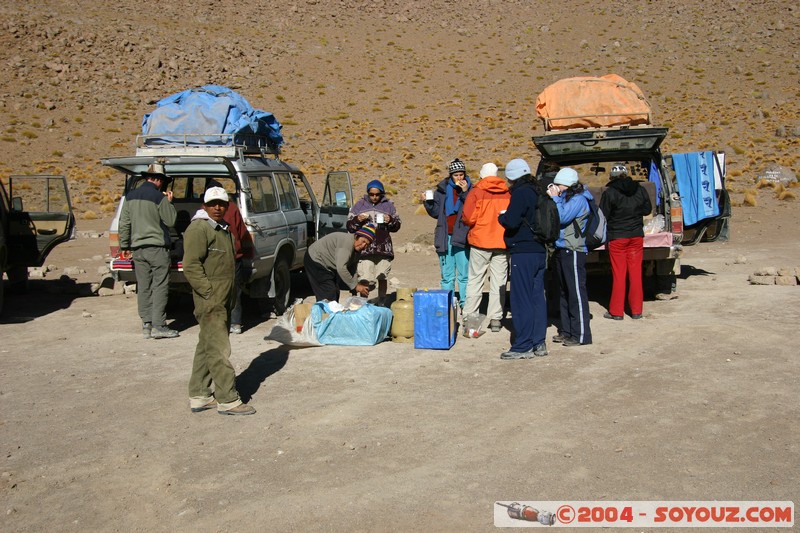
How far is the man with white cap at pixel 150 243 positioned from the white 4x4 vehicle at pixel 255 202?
0.87 ft

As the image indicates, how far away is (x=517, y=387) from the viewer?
7.13 metres

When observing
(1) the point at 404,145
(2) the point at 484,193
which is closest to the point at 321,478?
(2) the point at 484,193

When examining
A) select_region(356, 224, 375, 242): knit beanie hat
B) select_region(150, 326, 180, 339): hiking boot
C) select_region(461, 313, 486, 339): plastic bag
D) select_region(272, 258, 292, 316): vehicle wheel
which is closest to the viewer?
select_region(461, 313, 486, 339): plastic bag

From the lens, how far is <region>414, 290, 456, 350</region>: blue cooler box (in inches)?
334

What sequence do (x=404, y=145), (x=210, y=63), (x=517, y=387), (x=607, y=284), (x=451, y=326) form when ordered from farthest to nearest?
(x=210, y=63)
(x=404, y=145)
(x=607, y=284)
(x=451, y=326)
(x=517, y=387)

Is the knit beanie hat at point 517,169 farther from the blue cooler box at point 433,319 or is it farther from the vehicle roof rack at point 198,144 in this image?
the vehicle roof rack at point 198,144

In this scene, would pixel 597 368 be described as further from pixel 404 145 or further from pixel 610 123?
pixel 404 145

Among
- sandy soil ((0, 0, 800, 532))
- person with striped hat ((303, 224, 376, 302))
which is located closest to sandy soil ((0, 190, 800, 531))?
sandy soil ((0, 0, 800, 532))

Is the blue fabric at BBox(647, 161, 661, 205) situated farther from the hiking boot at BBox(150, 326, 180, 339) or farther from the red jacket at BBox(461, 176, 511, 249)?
the hiking boot at BBox(150, 326, 180, 339)

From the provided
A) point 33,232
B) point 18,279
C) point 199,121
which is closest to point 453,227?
point 199,121

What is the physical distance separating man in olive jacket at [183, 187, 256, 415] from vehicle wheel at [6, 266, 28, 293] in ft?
22.5

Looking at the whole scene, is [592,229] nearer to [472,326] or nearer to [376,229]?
[472,326]

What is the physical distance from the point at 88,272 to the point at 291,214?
5727 millimetres

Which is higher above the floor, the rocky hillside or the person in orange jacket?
the rocky hillside
